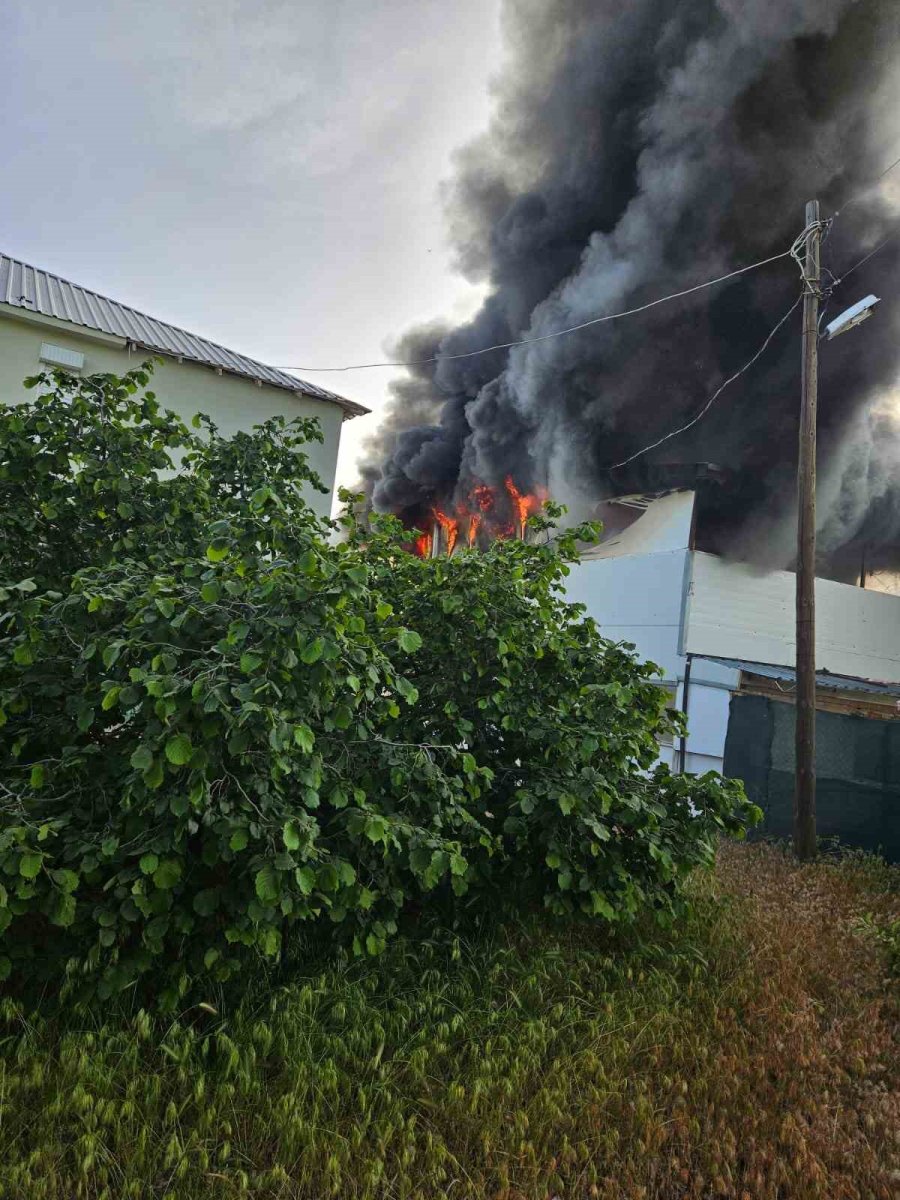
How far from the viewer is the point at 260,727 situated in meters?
2.70

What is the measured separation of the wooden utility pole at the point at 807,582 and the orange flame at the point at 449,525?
10863 millimetres

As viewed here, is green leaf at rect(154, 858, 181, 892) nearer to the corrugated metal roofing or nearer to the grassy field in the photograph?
the grassy field

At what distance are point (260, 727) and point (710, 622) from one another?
12.1 metres

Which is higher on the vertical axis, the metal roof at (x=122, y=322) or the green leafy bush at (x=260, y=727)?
the metal roof at (x=122, y=322)

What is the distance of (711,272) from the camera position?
15031 mm

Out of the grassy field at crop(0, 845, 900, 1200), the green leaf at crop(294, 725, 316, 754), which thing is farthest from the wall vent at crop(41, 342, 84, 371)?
the green leaf at crop(294, 725, 316, 754)

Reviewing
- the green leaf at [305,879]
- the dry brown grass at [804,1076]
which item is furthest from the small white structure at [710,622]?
the green leaf at [305,879]

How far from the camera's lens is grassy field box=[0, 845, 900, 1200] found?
2.43m

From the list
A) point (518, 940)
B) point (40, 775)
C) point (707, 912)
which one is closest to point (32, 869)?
point (40, 775)

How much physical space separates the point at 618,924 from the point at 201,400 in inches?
370

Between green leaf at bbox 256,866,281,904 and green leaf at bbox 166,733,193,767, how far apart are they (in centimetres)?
54

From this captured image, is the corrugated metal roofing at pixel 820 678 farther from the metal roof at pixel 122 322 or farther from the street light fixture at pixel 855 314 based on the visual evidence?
the metal roof at pixel 122 322

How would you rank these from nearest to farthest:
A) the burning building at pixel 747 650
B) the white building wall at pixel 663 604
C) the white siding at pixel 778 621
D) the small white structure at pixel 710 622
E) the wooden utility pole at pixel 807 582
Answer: the wooden utility pole at pixel 807 582
the burning building at pixel 747 650
the white building wall at pixel 663 604
the small white structure at pixel 710 622
the white siding at pixel 778 621

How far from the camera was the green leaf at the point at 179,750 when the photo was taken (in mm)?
2443
